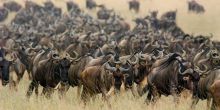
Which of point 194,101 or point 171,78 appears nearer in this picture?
point 194,101

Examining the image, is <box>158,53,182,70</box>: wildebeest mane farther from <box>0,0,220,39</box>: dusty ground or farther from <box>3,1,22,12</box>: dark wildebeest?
<box>3,1,22,12</box>: dark wildebeest

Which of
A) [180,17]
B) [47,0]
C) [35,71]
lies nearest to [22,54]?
[35,71]

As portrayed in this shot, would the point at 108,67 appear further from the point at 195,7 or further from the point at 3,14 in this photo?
the point at 195,7

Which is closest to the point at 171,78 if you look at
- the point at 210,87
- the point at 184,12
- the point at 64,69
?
the point at 210,87

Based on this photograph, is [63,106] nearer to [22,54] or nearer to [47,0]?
[22,54]

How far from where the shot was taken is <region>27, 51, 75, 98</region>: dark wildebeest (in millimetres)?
15430

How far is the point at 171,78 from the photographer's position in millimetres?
14602

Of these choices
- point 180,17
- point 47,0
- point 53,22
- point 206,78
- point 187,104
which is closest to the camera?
point 206,78

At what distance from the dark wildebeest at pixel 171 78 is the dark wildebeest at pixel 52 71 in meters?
2.22

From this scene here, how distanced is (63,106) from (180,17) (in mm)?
30963

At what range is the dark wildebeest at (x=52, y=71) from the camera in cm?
1543

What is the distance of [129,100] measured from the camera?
15422mm

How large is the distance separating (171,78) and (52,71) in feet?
10.5

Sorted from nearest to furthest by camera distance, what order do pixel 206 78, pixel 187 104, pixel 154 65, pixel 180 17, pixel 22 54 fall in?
pixel 206 78, pixel 187 104, pixel 154 65, pixel 22 54, pixel 180 17
